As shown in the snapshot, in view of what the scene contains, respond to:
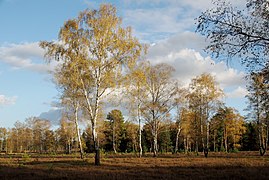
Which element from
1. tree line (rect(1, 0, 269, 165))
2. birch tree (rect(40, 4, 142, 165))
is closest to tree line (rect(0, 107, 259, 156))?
tree line (rect(1, 0, 269, 165))

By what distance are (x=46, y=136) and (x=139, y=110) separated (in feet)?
213

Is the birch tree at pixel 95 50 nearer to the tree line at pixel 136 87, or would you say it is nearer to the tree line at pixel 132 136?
the tree line at pixel 136 87

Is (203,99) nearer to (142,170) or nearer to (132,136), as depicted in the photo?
(142,170)

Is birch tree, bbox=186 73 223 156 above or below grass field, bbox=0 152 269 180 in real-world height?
above

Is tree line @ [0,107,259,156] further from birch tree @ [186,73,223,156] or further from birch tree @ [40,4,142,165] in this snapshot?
birch tree @ [40,4,142,165]

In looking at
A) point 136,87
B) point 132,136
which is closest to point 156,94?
point 136,87

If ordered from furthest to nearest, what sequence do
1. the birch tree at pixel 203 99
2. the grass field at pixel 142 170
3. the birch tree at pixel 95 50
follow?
the birch tree at pixel 203 99 < the birch tree at pixel 95 50 < the grass field at pixel 142 170

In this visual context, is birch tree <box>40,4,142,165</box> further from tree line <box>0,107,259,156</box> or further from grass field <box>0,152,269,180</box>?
tree line <box>0,107,259,156</box>

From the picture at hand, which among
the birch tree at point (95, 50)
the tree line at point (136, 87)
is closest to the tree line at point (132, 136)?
the tree line at point (136, 87)

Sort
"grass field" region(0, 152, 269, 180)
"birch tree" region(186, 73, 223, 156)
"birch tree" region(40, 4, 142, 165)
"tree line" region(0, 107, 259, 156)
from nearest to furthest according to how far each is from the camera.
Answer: "grass field" region(0, 152, 269, 180) → "birch tree" region(40, 4, 142, 165) → "birch tree" region(186, 73, 223, 156) → "tree line" region(0, 107, 259, 156)

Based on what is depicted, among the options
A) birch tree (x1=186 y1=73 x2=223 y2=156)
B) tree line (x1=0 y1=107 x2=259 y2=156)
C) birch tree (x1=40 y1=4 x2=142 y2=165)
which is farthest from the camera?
tree line (x1=0 y1=107 x2=259 y2=156)

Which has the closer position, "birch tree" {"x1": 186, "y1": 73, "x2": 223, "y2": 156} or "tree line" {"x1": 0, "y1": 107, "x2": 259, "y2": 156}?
"birch tree" {"x1": 186, "y1": 73, "x2": 223, "y2": 156}

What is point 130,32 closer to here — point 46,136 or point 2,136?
point 46,136

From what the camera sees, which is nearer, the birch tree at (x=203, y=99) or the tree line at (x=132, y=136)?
the birch tree at (x=203, y=99)
